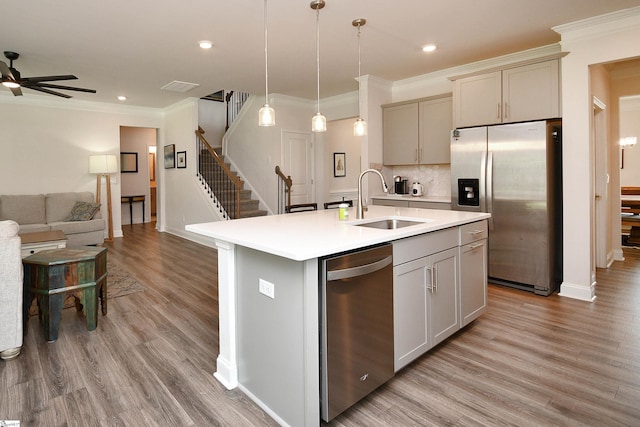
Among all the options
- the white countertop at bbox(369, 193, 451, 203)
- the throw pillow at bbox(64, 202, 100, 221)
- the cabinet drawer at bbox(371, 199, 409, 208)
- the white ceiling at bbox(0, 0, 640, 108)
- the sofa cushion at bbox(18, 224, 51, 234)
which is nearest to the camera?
the white ceiling at bbox(0, 0, 640, 108)

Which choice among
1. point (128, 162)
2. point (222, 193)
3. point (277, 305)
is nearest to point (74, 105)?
point (128, 162)

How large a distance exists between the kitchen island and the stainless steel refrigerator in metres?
1.81

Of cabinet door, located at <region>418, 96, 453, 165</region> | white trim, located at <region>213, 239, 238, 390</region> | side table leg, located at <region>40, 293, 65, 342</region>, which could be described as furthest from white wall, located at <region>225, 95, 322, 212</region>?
white trim, located at <region>213, 239, 238, 390</region>

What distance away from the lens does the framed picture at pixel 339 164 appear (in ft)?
26.4

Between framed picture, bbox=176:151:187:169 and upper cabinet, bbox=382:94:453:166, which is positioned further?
framed picture, bbox=176:151:187:169

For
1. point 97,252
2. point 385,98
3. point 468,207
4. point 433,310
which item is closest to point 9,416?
point 97,252

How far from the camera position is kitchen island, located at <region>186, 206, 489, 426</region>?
1775 mm

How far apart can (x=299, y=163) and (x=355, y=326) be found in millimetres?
5513

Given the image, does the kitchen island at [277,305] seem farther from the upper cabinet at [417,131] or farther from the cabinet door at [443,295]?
A: the upper cabinet at [417,131]

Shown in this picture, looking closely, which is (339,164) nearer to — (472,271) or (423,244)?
(472,271)

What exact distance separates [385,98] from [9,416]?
17.8 ft

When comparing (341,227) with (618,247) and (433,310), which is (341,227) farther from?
(618,247)

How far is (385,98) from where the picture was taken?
575 centimetres

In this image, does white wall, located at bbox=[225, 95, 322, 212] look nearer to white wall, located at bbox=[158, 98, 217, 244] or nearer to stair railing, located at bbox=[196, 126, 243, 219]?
stair railing, located at bbox=[196, 126, 243, 219]
